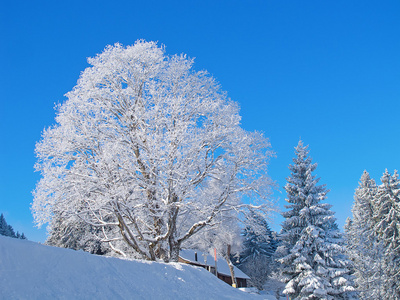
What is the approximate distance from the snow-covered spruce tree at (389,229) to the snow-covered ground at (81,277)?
22.4 meters

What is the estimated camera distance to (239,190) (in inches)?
569

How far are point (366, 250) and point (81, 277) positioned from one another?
30250 mm

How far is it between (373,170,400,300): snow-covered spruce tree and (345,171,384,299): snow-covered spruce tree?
46 centimetres

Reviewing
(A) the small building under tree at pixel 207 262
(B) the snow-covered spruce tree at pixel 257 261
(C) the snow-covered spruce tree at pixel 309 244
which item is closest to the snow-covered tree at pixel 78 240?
(A) the small building under tree at pixel 207 262

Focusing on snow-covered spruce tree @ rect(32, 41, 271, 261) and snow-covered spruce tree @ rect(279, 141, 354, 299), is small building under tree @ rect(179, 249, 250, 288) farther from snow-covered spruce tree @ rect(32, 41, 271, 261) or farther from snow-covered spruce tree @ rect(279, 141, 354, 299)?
snow-covered spruce tree @ rect(32, 41, 271, 261)

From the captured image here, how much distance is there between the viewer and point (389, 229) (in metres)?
28.5

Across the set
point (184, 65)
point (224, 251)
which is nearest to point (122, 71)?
point (184, 65)

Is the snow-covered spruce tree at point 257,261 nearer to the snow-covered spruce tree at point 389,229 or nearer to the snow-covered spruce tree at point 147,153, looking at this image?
the snow-covered spruce tree at point 389,229

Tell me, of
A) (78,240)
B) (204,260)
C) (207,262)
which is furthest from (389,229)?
(78,240)

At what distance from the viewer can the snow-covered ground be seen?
5.98 m

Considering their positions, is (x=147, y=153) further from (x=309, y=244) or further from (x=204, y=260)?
(x=204, y=260)

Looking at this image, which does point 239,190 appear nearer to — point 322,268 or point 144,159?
point 144,159

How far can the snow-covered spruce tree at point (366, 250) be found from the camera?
1083 inches

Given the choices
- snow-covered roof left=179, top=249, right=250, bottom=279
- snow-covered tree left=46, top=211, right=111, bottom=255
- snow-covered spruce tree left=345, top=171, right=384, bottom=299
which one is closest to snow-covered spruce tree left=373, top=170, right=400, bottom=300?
snow-covered spruce tree left=345, top=171, right=384, bottom=299
